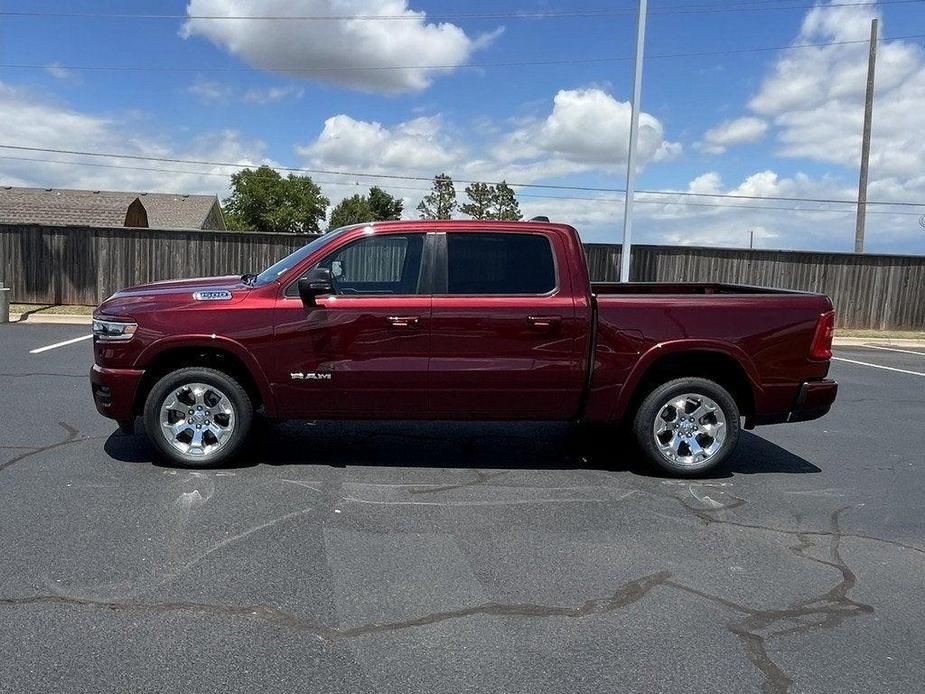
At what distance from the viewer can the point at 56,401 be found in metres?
8.16

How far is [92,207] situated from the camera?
3512cm

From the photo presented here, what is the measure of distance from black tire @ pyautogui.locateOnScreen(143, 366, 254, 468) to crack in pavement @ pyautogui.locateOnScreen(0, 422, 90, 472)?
108 centimetres

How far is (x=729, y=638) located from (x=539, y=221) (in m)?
3.56

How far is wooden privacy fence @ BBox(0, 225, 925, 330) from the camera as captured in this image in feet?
63.1

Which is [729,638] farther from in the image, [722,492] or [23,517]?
[23,517]

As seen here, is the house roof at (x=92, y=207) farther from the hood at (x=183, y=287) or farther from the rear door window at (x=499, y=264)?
the rear door window at (x=499, y=264)

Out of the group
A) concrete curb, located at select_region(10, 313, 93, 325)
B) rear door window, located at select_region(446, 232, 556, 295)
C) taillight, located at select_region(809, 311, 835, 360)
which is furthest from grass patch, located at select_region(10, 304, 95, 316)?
taillight, located at select_region(809, 311, 835, 360)

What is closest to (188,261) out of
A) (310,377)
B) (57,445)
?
(57,445)

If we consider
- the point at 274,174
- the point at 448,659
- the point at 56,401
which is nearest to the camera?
the point at 448,659

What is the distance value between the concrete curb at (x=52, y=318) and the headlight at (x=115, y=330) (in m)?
12.6

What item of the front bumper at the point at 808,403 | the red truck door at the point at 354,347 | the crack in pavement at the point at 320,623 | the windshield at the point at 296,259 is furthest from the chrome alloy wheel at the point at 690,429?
the windshield at the point at 296,259

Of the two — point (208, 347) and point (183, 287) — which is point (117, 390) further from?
point (183, 287)

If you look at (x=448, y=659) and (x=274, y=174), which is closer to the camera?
(x=448, y=659)

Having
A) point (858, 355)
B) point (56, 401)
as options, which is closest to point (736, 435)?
point (56, 401)
